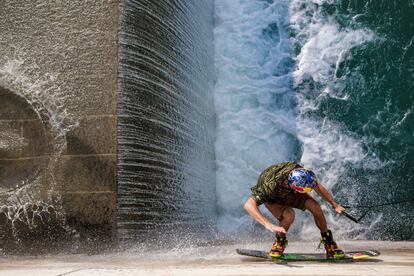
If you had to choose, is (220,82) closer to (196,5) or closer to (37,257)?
(196,5)

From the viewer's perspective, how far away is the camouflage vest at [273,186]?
211 inches

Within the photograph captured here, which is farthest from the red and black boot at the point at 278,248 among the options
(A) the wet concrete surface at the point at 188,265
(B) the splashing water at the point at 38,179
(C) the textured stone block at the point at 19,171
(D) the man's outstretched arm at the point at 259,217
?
(C) the textured stone block at the point at 19,171

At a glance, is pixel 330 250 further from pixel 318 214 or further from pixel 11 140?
pixel 11 140

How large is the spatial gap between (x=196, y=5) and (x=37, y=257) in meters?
5.76

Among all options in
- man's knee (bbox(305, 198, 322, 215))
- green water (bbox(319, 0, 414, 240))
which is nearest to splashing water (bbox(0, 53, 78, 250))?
man's knee (bbox(305, 198, 322, 215))

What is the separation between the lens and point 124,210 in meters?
6.82

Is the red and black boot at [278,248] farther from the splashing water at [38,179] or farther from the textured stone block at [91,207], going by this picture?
the splashing water at [38,179]

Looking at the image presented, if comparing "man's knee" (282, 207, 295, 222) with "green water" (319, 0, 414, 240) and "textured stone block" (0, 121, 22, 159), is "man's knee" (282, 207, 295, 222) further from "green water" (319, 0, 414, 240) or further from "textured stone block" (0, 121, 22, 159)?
"green water" (319, 0, 414, 240)

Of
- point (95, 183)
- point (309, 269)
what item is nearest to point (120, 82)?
point (95, 183)

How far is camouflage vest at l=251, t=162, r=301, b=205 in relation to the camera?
5.36 metres

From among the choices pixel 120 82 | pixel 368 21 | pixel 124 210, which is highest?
pixel 368 21

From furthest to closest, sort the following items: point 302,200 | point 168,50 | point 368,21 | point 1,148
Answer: point 368,21, point 168,50, point 1,148, point 302,200

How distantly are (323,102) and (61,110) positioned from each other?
565cm

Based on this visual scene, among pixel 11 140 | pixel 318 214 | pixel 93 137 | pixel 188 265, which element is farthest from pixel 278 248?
pixel 11 140
